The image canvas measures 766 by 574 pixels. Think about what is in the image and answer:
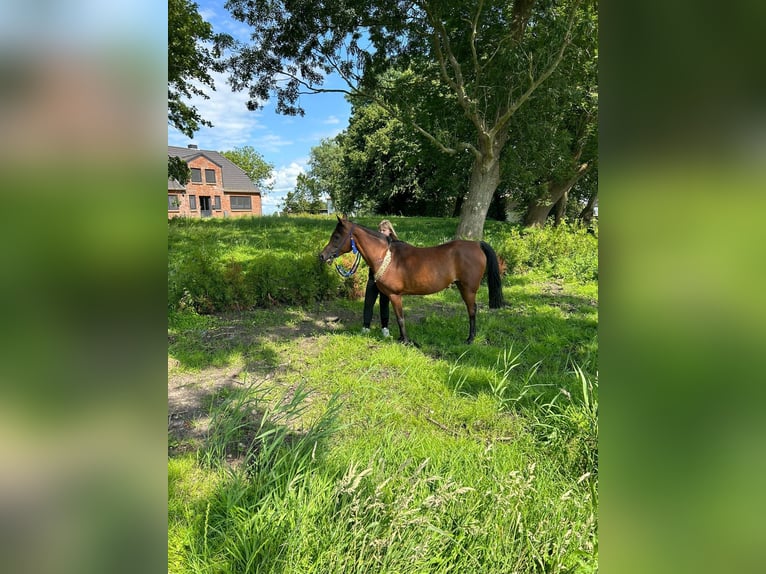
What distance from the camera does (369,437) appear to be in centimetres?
320

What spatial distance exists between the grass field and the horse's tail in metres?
0.44

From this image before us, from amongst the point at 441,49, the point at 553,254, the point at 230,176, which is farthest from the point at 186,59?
the point at 230,176

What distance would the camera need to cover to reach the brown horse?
18.7 feet

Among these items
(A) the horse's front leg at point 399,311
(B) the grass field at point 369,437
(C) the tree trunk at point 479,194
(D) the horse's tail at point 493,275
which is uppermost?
(C) the tree trunk at point 479,194

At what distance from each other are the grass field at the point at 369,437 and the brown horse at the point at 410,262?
0.75m

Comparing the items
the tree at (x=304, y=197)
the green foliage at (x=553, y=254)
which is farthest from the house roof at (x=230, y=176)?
the green foliage at (x=553, y=254)

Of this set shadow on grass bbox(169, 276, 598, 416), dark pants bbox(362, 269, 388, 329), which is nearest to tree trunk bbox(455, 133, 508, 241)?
shadow on grass bbox(169, 276, 598, 416)

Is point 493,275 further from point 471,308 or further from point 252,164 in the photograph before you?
point 252,164

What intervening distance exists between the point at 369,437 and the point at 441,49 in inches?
456

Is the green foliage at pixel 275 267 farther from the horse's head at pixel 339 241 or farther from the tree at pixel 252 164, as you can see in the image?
the tree at pixel 252 164

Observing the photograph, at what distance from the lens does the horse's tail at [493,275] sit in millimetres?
6109
